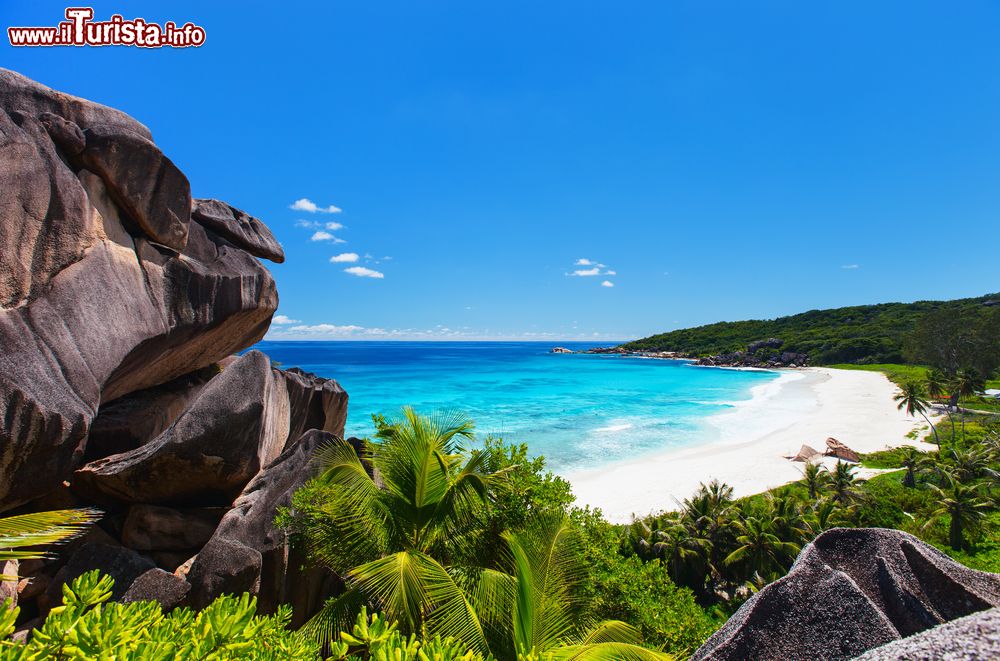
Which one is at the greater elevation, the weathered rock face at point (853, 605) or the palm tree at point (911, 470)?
the weathered rock face at point (853, 605)

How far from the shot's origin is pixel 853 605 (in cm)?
535

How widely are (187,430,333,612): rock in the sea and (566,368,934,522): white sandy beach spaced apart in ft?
45.8

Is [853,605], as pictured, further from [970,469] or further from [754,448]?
[754,448]

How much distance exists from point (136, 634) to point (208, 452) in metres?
7.54

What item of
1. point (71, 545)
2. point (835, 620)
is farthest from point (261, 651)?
point (71, 545)

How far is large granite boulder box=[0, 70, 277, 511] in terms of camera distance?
7035 mm

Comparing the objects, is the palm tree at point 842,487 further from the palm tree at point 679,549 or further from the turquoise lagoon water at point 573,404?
the turquoise lagoon water at point 573,404

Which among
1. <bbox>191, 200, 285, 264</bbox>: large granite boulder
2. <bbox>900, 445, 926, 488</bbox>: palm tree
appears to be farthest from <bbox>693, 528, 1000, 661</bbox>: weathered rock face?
<bbox>900, 445, 926, 488</bbox>: palm tree

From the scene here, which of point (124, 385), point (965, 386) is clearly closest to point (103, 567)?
point (124, 385)

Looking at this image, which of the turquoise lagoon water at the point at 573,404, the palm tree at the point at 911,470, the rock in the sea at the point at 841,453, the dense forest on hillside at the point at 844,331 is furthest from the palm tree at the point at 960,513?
the dense forest on hillside at the point at 844,331

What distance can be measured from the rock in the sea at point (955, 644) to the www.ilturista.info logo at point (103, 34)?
14.5 m

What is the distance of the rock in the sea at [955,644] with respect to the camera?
254 centimetres

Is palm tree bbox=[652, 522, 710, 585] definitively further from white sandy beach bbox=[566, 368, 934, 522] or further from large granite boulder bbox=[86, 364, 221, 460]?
large granite boulder bbox=[86, 364, 221, 460]

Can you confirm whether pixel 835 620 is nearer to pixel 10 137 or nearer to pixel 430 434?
pixel 430 434
